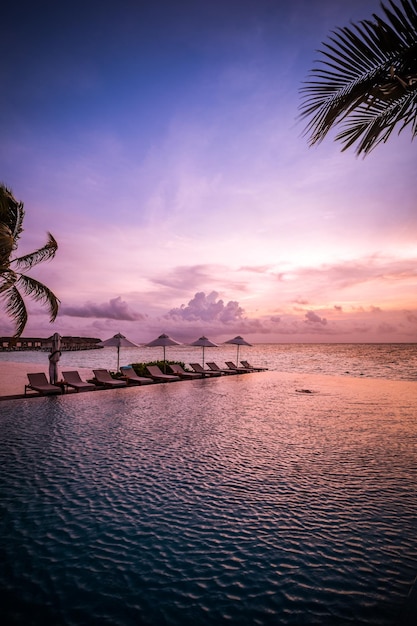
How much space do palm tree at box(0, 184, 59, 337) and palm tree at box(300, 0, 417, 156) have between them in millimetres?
10879

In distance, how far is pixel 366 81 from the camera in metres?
2.51

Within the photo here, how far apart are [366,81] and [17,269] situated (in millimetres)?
12585

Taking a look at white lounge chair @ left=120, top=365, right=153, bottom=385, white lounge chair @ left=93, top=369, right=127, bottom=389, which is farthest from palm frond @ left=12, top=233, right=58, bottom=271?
white lounge chair @ left=120, top=365, right=153, bottom=385

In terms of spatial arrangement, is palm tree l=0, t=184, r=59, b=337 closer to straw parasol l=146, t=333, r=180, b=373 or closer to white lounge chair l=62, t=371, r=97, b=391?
white lounge chair l=62, t=371, r=97, b=391

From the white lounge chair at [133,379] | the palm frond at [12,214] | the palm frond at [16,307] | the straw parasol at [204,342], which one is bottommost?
the white lounge chair at [133,379]

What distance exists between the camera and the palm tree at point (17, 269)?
11.5 metres

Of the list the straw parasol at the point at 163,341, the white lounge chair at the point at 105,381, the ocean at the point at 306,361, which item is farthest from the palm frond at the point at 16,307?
the ocean at the point at 306,361

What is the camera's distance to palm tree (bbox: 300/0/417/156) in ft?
7.18

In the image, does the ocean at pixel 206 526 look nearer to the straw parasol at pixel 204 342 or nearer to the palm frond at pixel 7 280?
the palm frond at pixel 7 280

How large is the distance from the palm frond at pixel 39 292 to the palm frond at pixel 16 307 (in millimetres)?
323

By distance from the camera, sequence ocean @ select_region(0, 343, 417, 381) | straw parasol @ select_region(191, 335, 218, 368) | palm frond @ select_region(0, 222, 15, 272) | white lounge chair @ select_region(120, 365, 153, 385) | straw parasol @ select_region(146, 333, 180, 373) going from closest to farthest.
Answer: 1. palm frond @ select_region(0, 222, 15, 272)
2. white lounge chair @ select_region(120, 365, 153, 385)
3. straw parasol @ select_region(146, 333, 180, 373)
4. straw parasol @ select_region(191, 335, 218, 368)
5. ocean @ select_region(0, 343, 417, 381)

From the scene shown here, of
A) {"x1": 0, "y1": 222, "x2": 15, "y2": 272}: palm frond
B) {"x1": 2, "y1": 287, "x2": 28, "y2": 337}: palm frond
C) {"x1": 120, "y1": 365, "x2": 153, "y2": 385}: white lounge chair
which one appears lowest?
{"x1": 120, "y1": 365, "x2": 153, "y2": 385}: white lounge chair

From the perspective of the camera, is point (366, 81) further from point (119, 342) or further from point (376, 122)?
point (119, 342)

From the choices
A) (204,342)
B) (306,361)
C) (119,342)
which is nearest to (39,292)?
(119,342)
